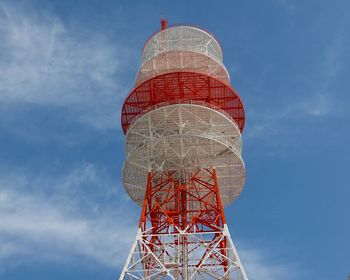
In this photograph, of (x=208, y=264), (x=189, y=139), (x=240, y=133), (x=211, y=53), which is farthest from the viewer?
(x=211, y=53)

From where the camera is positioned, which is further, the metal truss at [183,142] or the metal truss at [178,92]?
the metal truss at [178,92]

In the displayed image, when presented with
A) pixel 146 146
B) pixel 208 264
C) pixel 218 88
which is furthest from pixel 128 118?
pixel 208 264

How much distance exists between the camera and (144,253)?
43719mm

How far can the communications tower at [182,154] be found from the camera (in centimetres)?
4641

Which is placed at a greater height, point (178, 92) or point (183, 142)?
point (178, 92)

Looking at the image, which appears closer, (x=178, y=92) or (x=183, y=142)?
(x=183, y=142)

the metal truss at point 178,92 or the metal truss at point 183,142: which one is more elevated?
the metal truss at point 178,92

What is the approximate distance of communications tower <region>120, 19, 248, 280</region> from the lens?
152 ft

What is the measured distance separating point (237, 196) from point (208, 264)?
9637mm

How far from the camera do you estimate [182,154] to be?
47938 mm

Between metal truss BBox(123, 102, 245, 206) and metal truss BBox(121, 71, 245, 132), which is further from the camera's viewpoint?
metal truss BBox(121, 71, 245, 132)

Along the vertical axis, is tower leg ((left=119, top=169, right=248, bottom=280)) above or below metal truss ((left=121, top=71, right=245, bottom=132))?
below

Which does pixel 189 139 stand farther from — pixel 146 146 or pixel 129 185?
pixel 129 185

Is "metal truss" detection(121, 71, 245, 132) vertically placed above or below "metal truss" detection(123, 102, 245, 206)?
above
